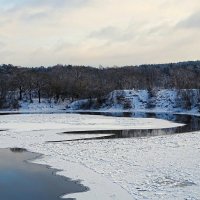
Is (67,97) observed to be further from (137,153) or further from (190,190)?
(190,190)

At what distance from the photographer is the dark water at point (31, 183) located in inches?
560

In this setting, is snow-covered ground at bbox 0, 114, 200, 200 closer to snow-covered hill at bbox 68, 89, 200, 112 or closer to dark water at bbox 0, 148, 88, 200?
dark water at bbox 0, 148, 88, 200

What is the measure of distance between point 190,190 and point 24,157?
11.1m

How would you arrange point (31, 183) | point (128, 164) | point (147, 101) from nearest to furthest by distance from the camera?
point (31, 183)
point (128, 164)
point (147, 101)

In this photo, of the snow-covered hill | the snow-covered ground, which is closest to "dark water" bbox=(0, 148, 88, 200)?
the snow-covered ground

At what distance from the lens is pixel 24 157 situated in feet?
74.6

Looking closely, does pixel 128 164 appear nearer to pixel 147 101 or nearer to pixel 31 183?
pixel 31 183

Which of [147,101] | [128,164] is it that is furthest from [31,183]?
[147,101]

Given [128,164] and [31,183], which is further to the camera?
[128,164]

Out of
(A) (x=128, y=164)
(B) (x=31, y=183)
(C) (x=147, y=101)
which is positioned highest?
(C) (x=147, y=101)

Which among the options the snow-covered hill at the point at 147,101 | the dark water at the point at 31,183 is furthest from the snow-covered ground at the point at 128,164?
the snow-covered hill at the point at 147,101

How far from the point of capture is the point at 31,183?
1597 cm

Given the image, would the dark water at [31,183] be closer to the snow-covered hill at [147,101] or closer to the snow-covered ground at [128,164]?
the snow-covered ground at [128,164]

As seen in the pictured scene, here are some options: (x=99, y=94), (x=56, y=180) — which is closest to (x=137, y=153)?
(x=56, y=180)
